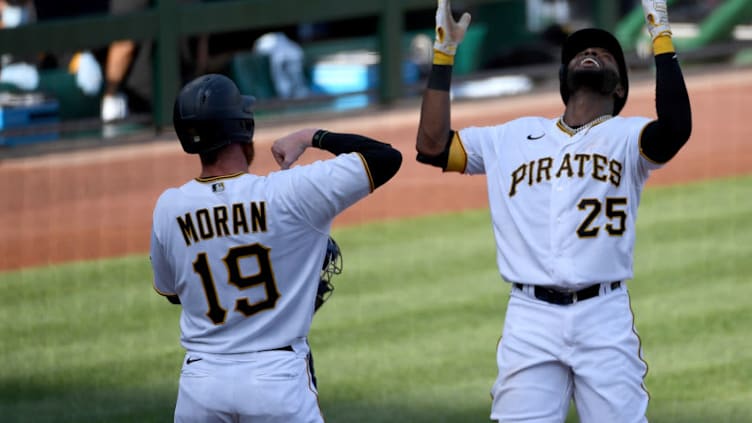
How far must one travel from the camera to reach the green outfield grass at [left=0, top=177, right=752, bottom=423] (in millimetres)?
6961

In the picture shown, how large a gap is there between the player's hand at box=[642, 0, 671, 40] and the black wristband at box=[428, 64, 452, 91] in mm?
726

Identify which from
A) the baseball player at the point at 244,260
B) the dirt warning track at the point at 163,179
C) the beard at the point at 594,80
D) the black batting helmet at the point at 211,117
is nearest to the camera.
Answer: the baseball player at the point at 244,260

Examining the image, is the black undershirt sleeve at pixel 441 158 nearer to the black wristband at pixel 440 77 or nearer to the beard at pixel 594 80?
the black wristband at pixel 440 77

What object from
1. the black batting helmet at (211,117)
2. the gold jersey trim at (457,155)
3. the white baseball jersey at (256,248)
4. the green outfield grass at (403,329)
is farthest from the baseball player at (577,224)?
the green outfield grass at (403,329)

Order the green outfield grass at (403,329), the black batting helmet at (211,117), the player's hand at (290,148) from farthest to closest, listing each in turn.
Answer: the green outfield grass at (403,329), the player's hand at (290,148), the black batting helmet at (211,117)

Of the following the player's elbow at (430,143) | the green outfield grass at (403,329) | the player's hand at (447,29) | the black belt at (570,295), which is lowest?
the green outfield grass at (403,329)

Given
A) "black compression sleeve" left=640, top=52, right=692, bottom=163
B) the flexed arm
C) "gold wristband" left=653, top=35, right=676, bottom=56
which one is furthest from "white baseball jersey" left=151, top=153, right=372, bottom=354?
"gold wristband" left=653, top=35, right=676, bottom=56

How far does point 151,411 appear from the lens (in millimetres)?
6832

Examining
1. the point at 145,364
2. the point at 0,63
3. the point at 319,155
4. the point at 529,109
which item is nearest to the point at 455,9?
the point at 529,109

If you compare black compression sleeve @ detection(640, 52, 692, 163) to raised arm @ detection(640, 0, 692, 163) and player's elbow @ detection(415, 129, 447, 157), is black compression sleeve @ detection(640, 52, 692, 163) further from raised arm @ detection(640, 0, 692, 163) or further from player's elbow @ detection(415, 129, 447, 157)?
player's elbow @ detection(415, 129, 447, 157)

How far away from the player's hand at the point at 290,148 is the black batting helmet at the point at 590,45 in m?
0.97

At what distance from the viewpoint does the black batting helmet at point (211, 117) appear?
13.7 ft

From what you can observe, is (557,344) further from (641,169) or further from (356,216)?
(356,216)

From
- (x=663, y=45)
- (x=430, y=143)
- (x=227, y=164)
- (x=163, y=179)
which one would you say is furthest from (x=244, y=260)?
(x=163, y=179)
